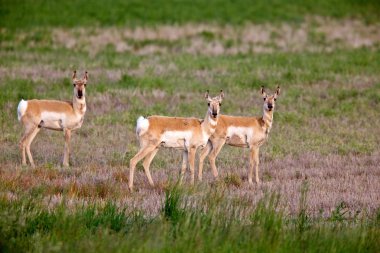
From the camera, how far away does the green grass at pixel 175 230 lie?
8406mm

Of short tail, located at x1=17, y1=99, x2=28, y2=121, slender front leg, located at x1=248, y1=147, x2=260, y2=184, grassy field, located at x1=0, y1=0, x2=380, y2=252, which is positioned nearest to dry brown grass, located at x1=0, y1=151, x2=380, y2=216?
grassy field, located at x1=0, y1=0, x2=380, y2=252

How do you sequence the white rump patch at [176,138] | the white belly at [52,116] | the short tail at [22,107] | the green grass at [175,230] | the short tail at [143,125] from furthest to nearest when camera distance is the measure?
the white belly at [52,116]
the short tail at [22,107]
the white rump patch at [176,138]
the short tail at [143,125]
the green grass at [175,230]

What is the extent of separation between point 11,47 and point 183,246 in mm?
20793

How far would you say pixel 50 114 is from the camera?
14.8 m

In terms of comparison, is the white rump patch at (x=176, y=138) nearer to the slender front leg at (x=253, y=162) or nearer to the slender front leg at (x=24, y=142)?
the slender front leg at (x=253, y=162)

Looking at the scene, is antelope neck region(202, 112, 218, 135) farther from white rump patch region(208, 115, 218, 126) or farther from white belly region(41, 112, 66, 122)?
white belly region(41, 112, 66, 122)

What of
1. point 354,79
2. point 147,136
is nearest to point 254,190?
point 147,136

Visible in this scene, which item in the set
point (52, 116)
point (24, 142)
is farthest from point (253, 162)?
point (24, 142)

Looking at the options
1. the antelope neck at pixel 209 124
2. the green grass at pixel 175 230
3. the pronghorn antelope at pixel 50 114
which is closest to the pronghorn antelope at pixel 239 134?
the antelope neck at pixel 209 124

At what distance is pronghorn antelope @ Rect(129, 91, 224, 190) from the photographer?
13.0m

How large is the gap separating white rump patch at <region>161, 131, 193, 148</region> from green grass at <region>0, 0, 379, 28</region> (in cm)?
2058

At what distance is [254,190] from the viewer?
489 inches

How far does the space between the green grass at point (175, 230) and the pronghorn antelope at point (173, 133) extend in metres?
3.08

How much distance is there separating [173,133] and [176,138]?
11 cm
